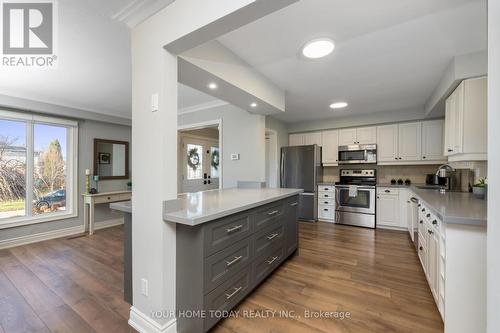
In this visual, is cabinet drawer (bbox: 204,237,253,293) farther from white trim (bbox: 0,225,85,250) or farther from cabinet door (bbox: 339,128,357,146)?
white trim (bbox: 0,225,85,250)

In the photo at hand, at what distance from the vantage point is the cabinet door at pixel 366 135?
4493mm

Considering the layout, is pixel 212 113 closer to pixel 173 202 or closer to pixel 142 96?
pixel 142 96

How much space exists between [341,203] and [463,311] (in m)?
3.15

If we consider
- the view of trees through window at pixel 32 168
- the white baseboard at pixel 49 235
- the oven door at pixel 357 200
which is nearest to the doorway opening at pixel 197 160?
the white baseboard at pixel 49 235

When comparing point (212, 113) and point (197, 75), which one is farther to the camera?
point (212, 113)

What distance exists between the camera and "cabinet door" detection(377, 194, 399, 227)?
159 inches

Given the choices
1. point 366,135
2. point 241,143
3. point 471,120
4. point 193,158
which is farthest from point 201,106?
point 471,120

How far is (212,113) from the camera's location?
3971 mm

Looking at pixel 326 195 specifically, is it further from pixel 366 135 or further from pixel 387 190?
pixel 366 135

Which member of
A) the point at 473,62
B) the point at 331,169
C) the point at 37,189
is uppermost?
the point at 473,62

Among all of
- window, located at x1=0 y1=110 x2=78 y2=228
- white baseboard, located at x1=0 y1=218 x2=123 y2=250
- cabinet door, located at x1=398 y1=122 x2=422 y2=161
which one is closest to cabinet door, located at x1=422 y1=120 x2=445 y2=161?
cabinet door, located at x1=398 y1=122 x2=422 y2=161

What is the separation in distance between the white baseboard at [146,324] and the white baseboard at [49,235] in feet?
10.9

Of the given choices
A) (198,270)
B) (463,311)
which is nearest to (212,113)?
(198,270)

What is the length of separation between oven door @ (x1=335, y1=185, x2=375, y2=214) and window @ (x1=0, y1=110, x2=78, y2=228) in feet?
17.6
